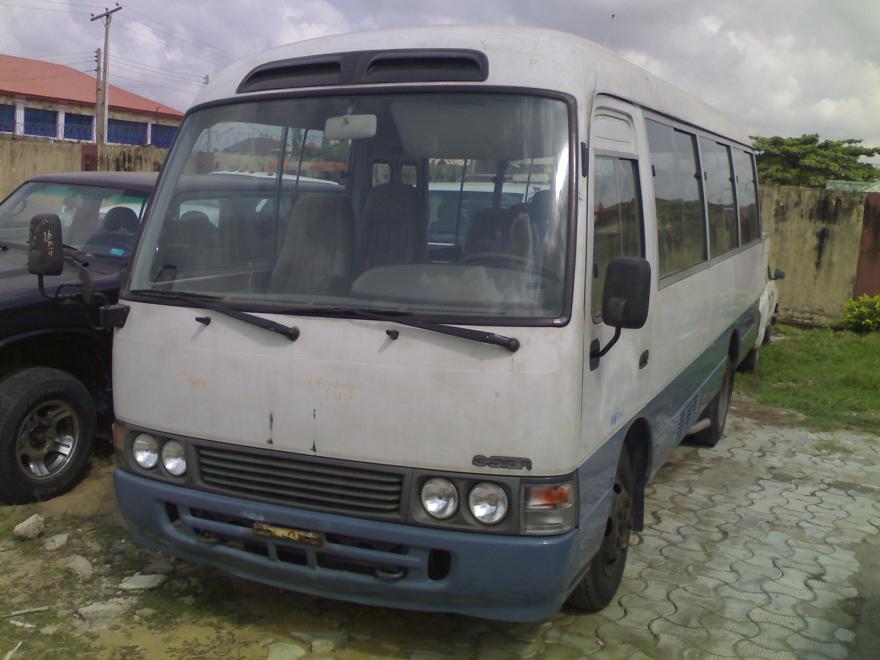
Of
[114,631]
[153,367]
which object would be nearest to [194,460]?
[153,367]

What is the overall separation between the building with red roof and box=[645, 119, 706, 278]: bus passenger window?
151 ft

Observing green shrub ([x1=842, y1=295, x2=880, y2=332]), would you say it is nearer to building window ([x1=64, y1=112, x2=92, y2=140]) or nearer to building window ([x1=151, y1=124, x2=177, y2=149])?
building window ([x1=64, y1=112, x2=92, y2=140])

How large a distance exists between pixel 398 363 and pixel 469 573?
774 millimetres

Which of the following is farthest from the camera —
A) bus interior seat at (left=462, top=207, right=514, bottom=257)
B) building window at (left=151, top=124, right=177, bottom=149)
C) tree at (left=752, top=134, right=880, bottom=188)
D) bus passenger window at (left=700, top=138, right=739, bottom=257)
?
building window at (left=151, top=124, right=177, bottom=149)

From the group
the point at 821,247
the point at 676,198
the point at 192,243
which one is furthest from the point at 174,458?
the point at 821,247

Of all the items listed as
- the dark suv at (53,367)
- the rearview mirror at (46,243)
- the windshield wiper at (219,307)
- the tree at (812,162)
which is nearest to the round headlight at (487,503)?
the windshield wiper at (219,307)

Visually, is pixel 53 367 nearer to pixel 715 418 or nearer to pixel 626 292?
pixel 626 292

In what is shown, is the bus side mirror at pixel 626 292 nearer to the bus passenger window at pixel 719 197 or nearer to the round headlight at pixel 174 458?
the round headlight at pixel 174 458

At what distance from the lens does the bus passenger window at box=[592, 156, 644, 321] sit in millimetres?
3596

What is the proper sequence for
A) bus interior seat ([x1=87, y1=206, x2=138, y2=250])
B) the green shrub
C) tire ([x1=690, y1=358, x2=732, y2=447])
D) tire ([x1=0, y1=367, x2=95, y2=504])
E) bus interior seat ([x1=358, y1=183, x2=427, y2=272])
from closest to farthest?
1. bus interior seat ([x1=358, y1=183, x2=427, y2=272])
2. tire ([x1=0, y1=367, x2=95, y2=504])
3. bus interior seat ([x1=87, y1=206, x2=138, y2=250])
4. tire ([x1=690, y1=358, x2=732, y2=447])
5. the green shrub

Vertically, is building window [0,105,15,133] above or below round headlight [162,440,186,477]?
above

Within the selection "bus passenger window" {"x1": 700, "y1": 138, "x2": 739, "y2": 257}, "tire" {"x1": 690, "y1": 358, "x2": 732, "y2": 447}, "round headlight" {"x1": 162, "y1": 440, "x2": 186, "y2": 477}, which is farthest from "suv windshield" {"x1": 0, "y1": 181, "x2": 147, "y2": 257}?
"tire" {"x1": 690, "y1": 358, "x2": 732, "y2": 447}

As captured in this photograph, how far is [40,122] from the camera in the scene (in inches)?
2008

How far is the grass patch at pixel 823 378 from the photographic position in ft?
27.6
